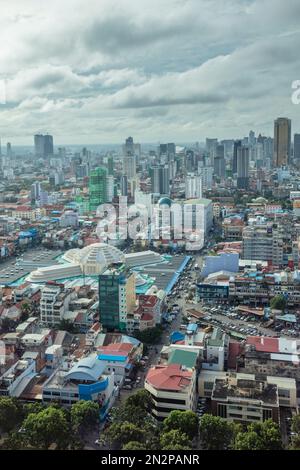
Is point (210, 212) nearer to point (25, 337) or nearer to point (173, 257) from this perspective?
point (173, 257)

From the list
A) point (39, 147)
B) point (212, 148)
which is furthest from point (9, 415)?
Answer: point (39, 147)

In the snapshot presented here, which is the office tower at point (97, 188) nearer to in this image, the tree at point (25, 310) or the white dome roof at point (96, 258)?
the white dome roof at point (96, 258)

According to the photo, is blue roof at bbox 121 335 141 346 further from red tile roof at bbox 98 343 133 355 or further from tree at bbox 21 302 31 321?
tree at bbox 21 302 31 321

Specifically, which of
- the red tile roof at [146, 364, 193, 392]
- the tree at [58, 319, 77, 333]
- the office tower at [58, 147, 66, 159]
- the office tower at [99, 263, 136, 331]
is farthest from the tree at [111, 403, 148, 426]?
the office tower at [58, 147, 66, 159]

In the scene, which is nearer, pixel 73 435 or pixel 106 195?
pixel 73 435

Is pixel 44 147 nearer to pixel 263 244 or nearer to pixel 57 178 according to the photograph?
pixel 57 178
